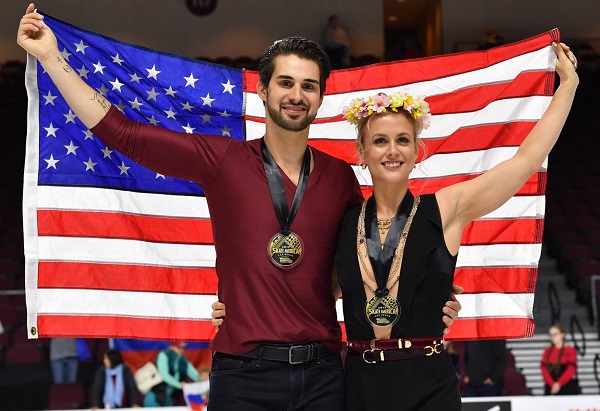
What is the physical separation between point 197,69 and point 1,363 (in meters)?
6.47

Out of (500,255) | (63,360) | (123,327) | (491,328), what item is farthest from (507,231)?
(63,360)

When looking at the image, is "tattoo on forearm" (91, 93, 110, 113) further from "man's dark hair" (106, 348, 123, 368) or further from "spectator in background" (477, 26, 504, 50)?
"spectator in background" (477, 26, 504, 50)

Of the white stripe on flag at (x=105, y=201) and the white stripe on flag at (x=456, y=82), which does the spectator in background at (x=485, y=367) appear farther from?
the white stripe on flag at (x=105, y=201)

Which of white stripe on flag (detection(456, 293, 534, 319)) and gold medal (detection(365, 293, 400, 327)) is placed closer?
gold medal (detection(365, 293, 400, 327))

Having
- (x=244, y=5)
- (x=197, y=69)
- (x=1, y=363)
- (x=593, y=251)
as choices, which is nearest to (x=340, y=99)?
(x=197, y=69)

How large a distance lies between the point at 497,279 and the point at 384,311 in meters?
1.55

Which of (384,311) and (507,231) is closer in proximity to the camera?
(384,311)

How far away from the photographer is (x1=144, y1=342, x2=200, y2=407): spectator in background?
361 inches

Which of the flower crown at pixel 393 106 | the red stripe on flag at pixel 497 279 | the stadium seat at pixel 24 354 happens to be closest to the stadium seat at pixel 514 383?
the stadium seat at pixel 24 354

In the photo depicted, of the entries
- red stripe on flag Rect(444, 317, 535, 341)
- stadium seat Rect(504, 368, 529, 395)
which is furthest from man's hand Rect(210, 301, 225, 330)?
stadium seat Rect(504, 368, 529, 395)

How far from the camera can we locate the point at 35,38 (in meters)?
3.37

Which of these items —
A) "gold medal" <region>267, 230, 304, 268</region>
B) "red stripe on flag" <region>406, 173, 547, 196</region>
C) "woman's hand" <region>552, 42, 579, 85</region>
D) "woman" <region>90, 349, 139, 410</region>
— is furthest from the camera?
"woman" <region>90, 349, 139, 410</region>

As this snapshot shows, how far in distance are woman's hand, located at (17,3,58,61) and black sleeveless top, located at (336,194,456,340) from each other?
1243 mm

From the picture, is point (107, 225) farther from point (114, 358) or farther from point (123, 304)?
point (114, 358)
